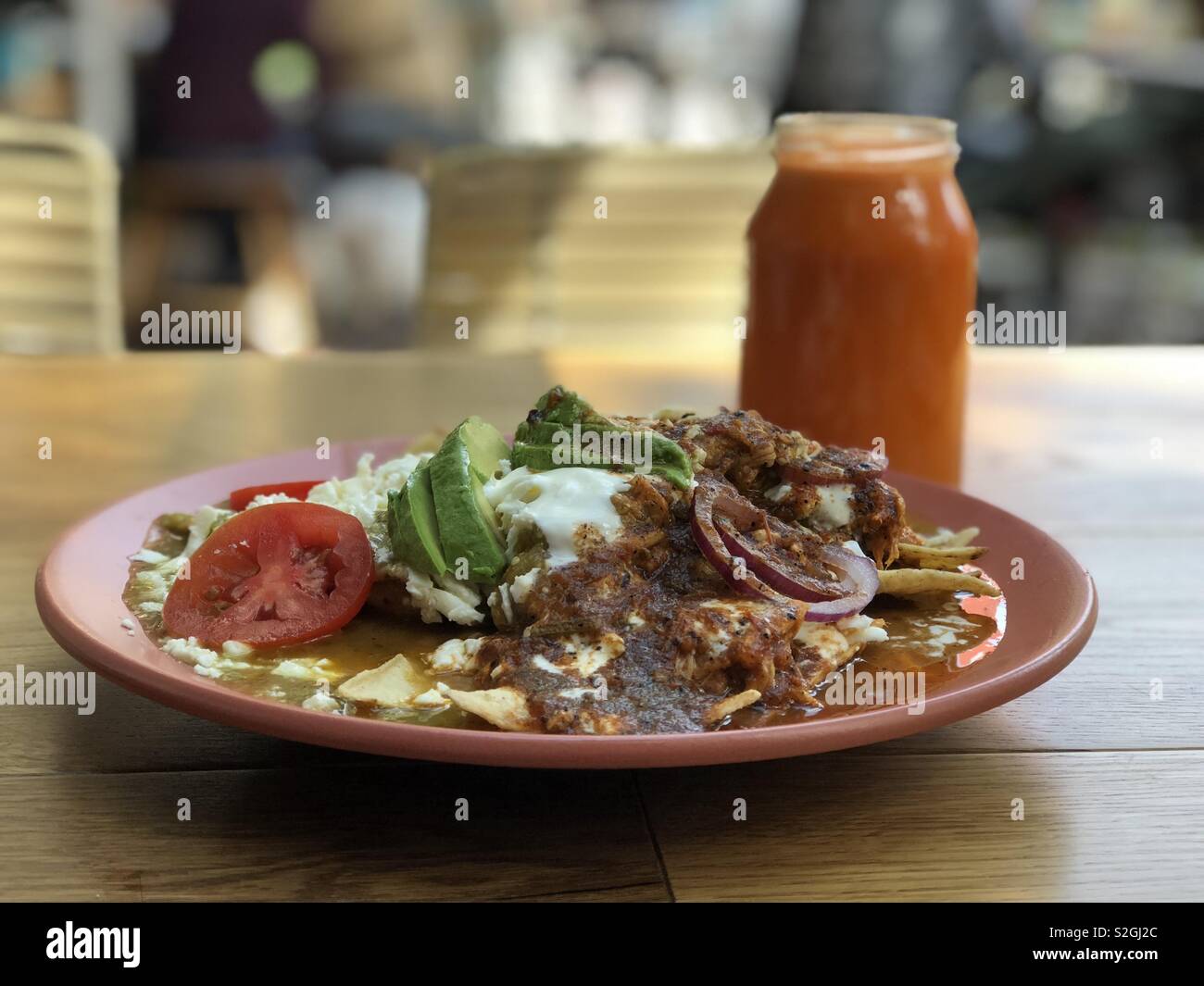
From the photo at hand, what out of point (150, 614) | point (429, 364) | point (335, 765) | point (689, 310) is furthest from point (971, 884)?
point (689, 310)

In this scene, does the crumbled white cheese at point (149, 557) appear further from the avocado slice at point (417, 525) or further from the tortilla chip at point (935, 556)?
the tortilla chip at point (935, 556)

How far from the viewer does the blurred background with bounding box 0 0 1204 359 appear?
13.6 feet

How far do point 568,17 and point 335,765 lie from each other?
4586mm

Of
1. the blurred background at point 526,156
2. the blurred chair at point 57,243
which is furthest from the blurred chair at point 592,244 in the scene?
the blurred chair at point 57,243

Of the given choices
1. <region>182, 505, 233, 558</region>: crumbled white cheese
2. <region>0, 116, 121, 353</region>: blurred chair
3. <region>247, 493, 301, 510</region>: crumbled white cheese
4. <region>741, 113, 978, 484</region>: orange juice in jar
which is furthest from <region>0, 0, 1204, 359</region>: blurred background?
<region>182, 505, 233, 558</region>: crumbled white cheese

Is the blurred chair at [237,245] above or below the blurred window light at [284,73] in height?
below

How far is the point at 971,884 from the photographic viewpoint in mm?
1064

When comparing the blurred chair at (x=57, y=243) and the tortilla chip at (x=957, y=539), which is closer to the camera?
the tortilla chip at (x=957, y=539)

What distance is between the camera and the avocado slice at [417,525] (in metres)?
1.37

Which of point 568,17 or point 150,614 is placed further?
point 568,17

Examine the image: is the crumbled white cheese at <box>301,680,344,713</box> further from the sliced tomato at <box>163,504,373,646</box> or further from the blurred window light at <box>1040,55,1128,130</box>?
the blurred window light at <box>1040,55,1128,130</box>

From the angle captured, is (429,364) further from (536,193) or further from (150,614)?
(150,614)

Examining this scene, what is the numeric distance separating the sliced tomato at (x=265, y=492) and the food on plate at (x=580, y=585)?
0.15 m

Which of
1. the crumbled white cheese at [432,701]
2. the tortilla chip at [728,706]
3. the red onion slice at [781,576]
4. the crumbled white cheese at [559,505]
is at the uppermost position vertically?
the crumbled white cheese at [559,505]
